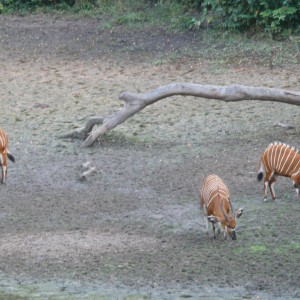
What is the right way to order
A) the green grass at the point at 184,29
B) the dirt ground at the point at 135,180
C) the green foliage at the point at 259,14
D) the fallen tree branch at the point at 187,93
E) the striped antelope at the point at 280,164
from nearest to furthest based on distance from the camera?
the dirt ground at the point at 135,180
the striped antelope at the point at 280,164
the fallen tree branch at the point at 187,93
the green grass at the point at 184,29
the green foliage at the point at 259,14

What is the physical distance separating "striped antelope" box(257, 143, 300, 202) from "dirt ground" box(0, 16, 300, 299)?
257 mm

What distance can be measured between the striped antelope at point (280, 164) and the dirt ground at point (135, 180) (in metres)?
0.26

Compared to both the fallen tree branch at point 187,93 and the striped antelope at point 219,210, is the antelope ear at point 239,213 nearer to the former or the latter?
the striped antelope at point 219,210

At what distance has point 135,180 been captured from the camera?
11086 mm

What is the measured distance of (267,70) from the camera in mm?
15547

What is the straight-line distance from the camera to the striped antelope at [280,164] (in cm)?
989

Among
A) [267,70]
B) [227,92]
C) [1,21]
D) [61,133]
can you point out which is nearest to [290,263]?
[227,92]

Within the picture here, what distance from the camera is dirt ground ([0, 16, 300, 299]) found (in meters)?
8.28

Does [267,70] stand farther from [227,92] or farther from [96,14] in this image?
[96,14]

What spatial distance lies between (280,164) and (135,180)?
73.9 inches

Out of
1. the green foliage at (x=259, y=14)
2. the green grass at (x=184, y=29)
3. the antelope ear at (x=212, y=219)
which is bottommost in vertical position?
the green grass at (x=184, y=29)

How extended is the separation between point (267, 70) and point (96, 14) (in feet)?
19.1

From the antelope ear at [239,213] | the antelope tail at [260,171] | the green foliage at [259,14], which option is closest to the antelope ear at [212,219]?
the antelope ear at [239,213]

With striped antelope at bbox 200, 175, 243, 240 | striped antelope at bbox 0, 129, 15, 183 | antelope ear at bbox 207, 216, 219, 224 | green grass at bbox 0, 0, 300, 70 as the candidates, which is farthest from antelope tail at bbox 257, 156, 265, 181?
green grass at bbox 0, 0, 300, 70
